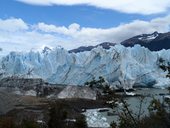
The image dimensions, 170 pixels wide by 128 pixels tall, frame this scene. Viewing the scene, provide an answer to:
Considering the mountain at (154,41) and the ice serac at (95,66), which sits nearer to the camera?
the ice serac at (95,66)

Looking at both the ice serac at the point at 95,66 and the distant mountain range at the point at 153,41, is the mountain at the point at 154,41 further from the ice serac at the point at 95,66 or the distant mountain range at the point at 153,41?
the ice serac at the point at 95,66

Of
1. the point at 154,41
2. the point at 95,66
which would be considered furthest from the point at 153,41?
the point at 95,66

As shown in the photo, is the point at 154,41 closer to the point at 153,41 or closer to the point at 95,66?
the point at 153,41

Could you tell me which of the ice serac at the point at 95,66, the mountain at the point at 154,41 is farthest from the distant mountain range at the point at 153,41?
the ice serac at the point at 95,66

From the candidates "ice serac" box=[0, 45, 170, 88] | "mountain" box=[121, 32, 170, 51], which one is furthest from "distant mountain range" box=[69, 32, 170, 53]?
"ice serac" box=[0, 45, 170, 88]

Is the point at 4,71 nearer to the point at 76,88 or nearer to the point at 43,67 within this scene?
the point at 43,67

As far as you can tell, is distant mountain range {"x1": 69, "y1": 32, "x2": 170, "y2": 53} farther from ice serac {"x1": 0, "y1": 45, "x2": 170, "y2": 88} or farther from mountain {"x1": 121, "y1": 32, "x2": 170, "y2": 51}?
ice serac {"x1": 0, "y1": 45, "x2": 170, "y2": 88}

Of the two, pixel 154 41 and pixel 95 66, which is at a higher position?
pixel 154 41

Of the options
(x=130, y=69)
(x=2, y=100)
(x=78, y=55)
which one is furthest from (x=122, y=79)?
(x=2, y=100)
